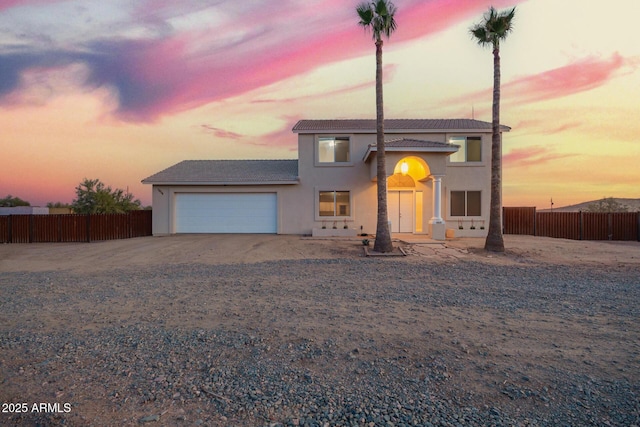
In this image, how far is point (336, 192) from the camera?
20000mm

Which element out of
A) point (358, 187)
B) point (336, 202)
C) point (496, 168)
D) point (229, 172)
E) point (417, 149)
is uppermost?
point (417, 149)

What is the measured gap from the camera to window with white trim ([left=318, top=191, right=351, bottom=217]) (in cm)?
1997

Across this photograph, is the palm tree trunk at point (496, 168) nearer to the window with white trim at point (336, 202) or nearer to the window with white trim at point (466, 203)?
the window with white trim at point (466, 203)

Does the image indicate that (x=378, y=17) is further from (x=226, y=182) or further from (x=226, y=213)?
(x=226, y=213)

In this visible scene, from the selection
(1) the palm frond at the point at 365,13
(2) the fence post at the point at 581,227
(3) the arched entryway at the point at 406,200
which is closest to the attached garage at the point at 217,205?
(3) the arched entryway at the point at 406,200

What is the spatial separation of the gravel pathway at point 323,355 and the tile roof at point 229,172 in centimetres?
1240

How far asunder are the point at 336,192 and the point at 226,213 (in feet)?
21.9

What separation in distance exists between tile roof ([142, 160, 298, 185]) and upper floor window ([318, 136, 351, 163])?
210cm

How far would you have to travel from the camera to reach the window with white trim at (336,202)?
19969 mm

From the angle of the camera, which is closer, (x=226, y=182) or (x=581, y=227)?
(x=226, y=182)

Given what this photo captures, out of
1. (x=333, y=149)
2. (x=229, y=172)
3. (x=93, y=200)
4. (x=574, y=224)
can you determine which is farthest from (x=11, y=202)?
(x=574, y=224)

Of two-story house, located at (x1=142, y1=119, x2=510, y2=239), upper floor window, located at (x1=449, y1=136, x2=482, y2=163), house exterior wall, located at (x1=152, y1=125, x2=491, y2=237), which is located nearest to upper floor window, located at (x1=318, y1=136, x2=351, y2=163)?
two-story house, located at (x1=142, y1=119, x2=510, y2=239)

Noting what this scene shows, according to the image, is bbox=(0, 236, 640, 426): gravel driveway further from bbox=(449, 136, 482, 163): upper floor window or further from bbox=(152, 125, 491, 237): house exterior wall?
bbox=(449, 136, 482, 163): upper floor window

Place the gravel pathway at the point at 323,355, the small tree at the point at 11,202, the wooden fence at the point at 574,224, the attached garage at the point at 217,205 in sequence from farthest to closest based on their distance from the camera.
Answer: the small tree at the point at 11,202, the wooden fence at the point at 574,224, the attached garage at the point at 217,205, the gravel pathway at the point at 323,355
